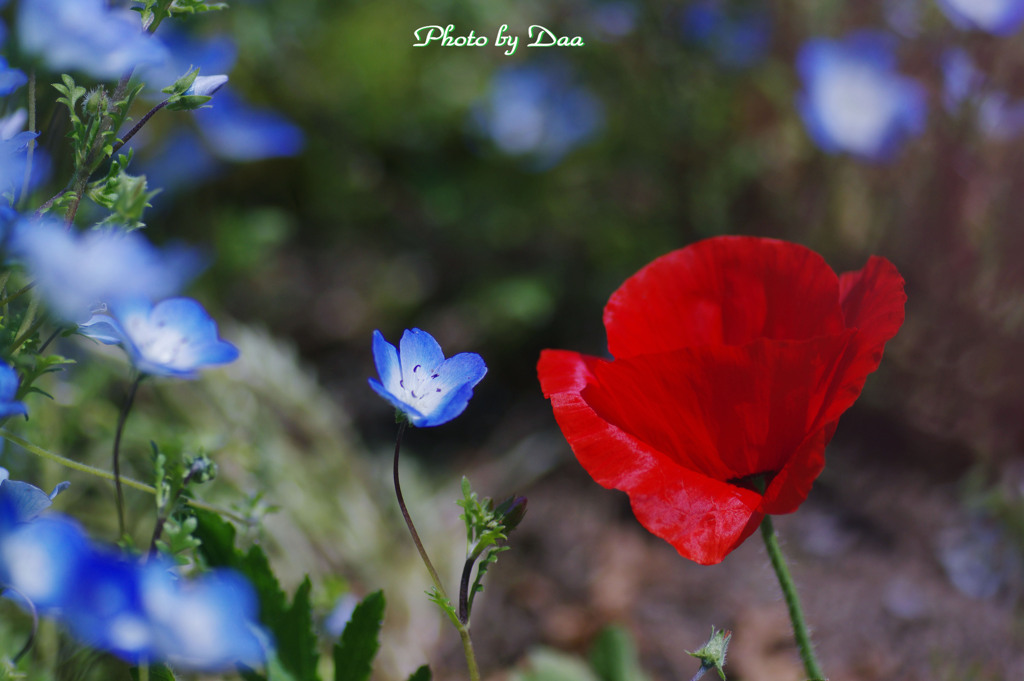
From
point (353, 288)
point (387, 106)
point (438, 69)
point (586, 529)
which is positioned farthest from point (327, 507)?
point (438, 69)

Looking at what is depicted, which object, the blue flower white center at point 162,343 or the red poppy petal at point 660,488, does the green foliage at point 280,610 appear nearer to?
the blue flower white center at point 162,343

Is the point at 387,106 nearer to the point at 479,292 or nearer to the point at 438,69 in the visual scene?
the point at 438,69

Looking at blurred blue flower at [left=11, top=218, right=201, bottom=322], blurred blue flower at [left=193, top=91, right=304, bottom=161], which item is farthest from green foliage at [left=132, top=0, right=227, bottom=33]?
blurred blue flower at [left=193, top=91, right=304, bottom=161]

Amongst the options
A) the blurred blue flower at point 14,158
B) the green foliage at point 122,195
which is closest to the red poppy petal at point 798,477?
the green foliage at point 122,195

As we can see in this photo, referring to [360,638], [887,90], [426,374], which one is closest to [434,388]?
[426,374]

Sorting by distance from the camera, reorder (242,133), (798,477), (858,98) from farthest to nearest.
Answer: (858,98)
(242,133)
(798,477)

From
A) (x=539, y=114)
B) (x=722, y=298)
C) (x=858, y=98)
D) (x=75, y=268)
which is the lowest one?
(x=539, y=114)

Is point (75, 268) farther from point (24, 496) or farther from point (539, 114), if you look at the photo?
point (539, 114)
